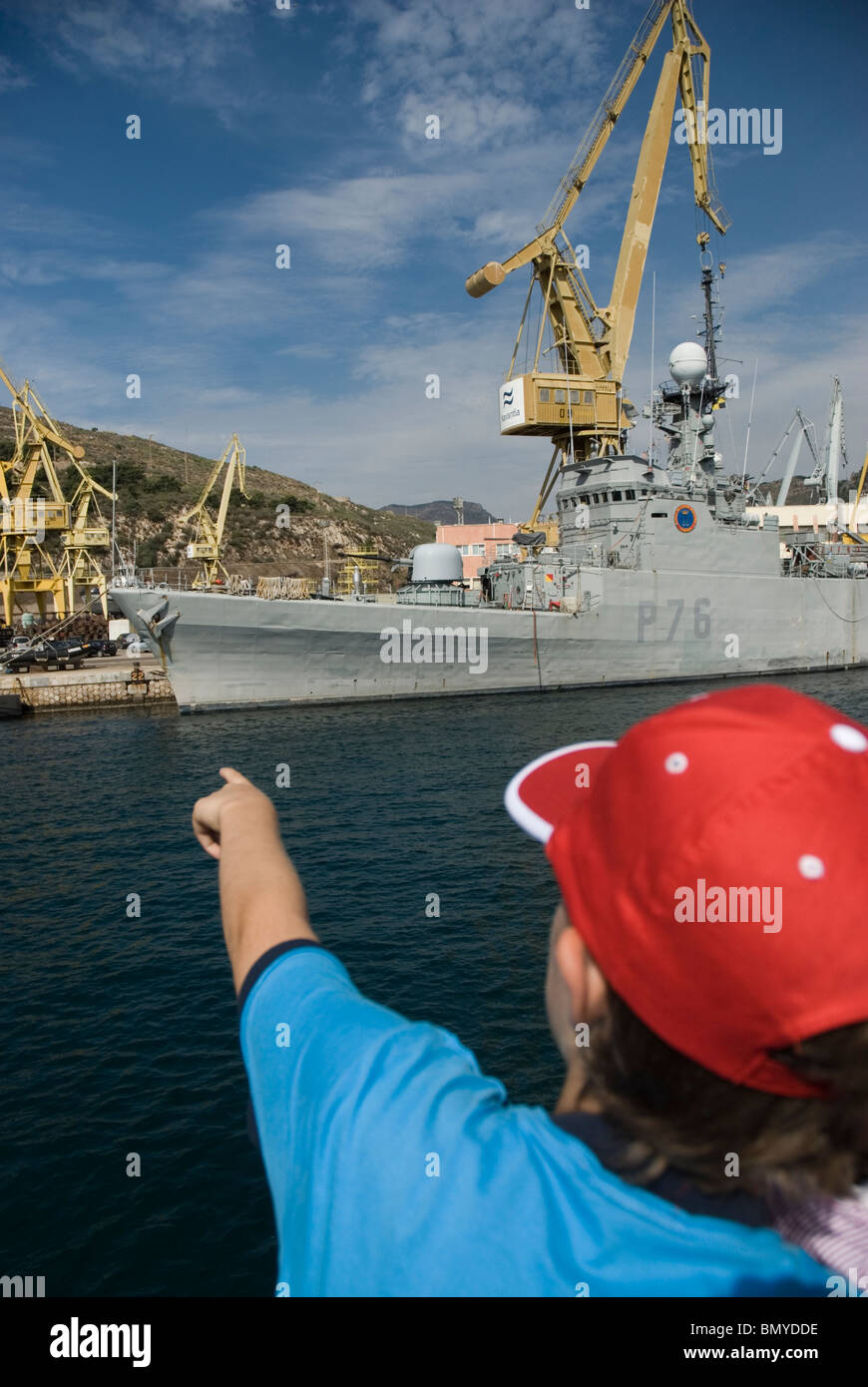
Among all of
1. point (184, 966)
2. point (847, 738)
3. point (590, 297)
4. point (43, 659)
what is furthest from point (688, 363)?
point (847, 738)

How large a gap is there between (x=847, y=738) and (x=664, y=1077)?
1.65ft

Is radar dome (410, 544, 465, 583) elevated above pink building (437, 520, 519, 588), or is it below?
below

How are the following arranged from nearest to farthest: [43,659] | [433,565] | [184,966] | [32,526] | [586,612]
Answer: [184,966] < [586,612] < [433,565] < [43,659] < [32,526]

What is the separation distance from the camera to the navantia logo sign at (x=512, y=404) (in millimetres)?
41906

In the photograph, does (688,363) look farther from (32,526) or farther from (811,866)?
(811,866)

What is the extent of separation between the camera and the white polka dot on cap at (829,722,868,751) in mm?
1076

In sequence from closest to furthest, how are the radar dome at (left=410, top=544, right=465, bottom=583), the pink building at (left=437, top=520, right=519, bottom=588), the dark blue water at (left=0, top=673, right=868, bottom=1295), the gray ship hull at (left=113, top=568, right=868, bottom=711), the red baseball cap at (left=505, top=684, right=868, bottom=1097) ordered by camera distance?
the red baseball cap at (left=505, top=684, right=868, bottom=1097) → the dark blue water at (left=0, top=673, right=868, bottom=1295) → the gray ship hull at (left=113, top=568, right=868, bottom=711) → the radar dome at (left=410, top=544, right=465, bottom=583) → the pink building at (left=437, top=520, right=519, bottom=588)

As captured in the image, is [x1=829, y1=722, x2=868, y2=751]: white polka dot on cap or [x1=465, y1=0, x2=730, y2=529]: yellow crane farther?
[x1=465, y1=0, x2=730, y2=529]: yellow crane

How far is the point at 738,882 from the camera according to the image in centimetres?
Answer: 105

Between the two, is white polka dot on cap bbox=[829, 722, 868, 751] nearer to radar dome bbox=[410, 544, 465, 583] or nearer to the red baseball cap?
the red baseball cap

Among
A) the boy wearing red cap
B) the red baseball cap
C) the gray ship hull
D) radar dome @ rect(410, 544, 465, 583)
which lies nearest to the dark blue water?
the boy wearing red cap

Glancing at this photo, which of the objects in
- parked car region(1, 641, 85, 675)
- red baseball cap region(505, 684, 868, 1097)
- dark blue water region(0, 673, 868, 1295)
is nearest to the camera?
red baseball cap region(505, 684, 868, 1097)

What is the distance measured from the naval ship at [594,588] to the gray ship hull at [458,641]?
68 mm
